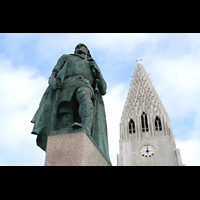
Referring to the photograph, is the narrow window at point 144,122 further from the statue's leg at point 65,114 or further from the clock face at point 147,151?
the statue's leg at point 65,114

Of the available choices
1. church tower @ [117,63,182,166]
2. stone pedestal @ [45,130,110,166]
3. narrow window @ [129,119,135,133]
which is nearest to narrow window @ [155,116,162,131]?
church tower @ [117,63,182,166]

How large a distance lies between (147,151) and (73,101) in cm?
5153

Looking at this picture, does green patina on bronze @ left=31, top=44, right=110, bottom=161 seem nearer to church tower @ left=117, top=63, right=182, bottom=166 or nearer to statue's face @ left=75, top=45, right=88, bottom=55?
statue's face @ left=75, top=45, right=88, bottom=55

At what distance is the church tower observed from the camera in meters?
54.2

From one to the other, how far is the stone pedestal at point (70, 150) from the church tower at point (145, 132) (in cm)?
4873

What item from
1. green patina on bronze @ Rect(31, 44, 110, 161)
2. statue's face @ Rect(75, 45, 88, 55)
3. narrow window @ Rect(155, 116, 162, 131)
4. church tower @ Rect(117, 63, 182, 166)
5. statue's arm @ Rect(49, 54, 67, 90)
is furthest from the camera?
narrow window @ Rect(155, 116, 162, 131)

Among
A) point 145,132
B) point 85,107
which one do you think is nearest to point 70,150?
point 85,107

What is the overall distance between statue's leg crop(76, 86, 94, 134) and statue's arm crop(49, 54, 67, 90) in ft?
1.62

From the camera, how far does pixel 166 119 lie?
60000 mm

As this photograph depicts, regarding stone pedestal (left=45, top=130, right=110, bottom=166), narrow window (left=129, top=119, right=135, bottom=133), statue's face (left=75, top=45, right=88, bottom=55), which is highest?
narrow window (left=129, top=119, right=135, bottom=133)

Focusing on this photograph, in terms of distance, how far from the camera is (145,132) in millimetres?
58812
